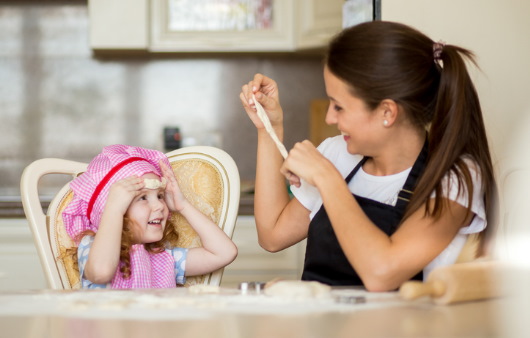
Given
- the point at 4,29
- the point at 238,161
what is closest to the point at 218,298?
the point at 238,161

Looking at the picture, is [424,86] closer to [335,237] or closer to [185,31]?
[335,237]

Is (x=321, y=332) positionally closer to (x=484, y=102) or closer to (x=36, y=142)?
(x=484, y=102)

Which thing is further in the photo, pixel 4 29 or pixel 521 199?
pixel 4 29

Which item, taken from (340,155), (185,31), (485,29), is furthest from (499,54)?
(185,31)

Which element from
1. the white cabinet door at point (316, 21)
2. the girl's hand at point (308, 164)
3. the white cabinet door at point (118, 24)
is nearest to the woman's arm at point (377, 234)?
the girl's hand at point (308, 164)

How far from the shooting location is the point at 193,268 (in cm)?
164

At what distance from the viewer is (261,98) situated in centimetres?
164

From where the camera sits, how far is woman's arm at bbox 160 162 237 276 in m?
1.62

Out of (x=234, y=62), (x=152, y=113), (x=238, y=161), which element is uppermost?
(x=234, y=62)

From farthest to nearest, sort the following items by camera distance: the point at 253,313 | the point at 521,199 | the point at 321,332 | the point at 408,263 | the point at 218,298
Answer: the point at 521,199 → the point at 408,263 → the point at 218,298 → the point at 253,313 → the point at 321,332

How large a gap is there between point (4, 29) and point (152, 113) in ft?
2.44

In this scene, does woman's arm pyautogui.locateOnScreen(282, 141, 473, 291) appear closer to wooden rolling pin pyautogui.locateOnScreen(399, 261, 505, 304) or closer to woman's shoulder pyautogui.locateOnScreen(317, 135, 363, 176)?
wooden rolling pin pyautogui.locateOnScreen(399, 261, 505, 304)

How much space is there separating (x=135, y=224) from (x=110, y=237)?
9 cm

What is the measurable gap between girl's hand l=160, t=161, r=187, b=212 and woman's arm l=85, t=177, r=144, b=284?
0.43 ft
